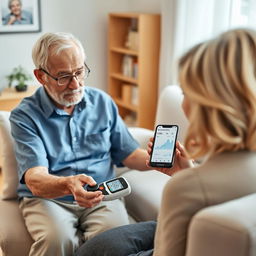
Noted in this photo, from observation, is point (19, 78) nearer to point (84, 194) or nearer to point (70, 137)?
point (70, 137)

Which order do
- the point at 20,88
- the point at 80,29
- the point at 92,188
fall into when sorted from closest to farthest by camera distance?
the point at 92,188
the point at 20,88
the point at 80,29

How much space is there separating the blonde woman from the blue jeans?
1.20 feet

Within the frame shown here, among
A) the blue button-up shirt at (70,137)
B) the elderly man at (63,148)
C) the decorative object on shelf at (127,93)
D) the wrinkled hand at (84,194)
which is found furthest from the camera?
the decorative object on shelf at (127,93)

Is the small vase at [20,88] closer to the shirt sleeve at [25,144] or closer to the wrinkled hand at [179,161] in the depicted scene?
the shirt sleeve at [25,144]

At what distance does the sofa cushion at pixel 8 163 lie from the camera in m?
1.66

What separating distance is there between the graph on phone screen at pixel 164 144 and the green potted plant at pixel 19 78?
1815mm

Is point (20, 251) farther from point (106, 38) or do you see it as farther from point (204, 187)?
point (106, 38)

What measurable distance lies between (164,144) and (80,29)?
2.31m

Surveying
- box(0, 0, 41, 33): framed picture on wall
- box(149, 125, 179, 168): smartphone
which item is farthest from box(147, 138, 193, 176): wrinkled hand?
box(0, 0, 41, 33): framed picture on wall

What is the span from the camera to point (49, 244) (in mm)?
1423

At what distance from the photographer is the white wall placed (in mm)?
3229

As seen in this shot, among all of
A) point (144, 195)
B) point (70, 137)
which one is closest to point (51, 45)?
point (70, 137)

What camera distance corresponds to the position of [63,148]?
163cm

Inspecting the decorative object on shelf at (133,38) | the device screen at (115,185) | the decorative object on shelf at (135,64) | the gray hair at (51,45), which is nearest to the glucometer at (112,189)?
the device screen at (115,185)
